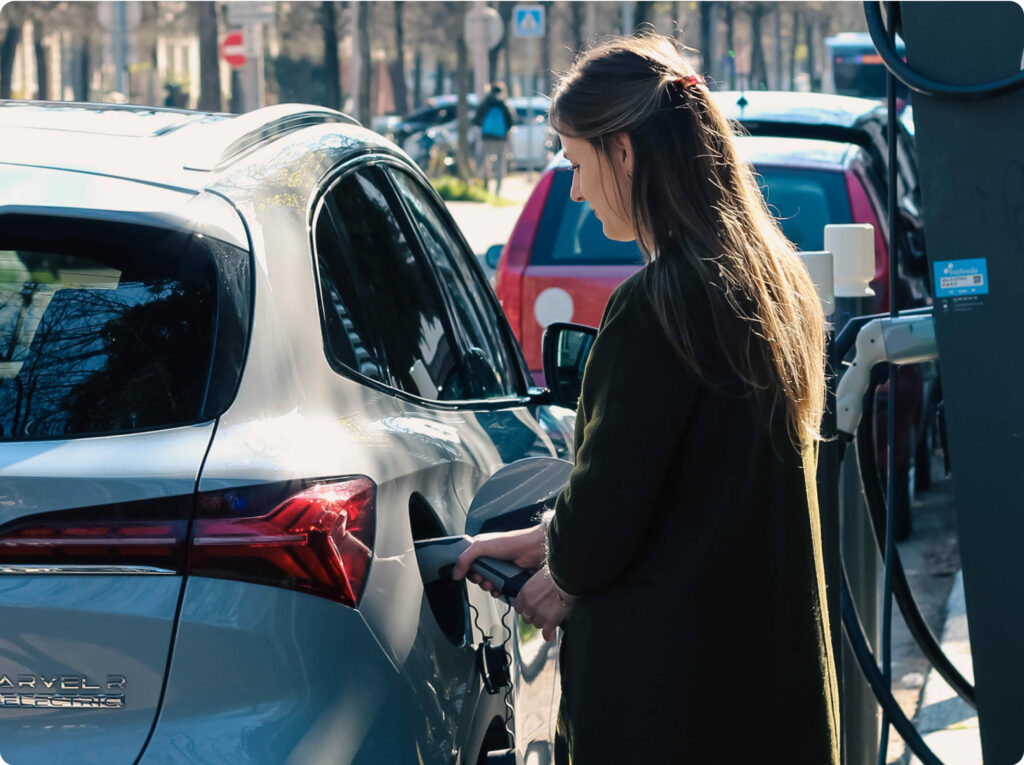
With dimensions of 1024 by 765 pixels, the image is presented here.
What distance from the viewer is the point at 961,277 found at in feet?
9.29

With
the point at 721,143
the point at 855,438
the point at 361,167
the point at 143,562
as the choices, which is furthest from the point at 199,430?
the point at 855,438

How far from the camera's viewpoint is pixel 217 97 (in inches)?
1088

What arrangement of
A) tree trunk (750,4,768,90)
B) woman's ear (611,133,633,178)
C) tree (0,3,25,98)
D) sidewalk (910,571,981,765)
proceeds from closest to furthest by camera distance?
woman's ear (611,133,633,178) < sidewalk (910,571,981,765) < tree (0,3,25,98) < tree trunk (750,4,768,90)

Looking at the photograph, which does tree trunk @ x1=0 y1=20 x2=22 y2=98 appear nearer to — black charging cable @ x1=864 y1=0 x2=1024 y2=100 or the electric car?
black charging cable @ x1=864 y1=0 x2=1024 y2=100

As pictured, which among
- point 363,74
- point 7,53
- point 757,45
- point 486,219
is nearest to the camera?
point 486,219

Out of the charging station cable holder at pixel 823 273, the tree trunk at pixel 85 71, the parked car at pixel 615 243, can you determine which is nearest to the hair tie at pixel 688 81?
the charging station cable holder at pixel 823 273

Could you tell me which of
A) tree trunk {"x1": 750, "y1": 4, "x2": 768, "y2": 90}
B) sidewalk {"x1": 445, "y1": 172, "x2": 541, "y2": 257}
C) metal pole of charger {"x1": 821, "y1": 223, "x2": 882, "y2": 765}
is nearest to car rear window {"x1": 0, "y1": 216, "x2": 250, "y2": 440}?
metal pole of charger {"x1": 821, "y1": 223, "x2": 882, "y2": 765}

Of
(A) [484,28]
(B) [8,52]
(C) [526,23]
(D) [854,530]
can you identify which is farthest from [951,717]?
(B) [8,52]

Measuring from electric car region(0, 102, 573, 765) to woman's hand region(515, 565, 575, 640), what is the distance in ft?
0.57

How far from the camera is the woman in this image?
1808 mm

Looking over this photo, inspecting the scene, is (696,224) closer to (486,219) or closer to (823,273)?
(823,273)

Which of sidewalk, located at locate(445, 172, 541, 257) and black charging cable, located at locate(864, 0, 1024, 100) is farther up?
black charging cable, located at locate(864, 0, 1024, 100)

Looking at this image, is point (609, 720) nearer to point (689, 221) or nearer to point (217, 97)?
point (689, 221)

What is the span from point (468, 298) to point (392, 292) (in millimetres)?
633
